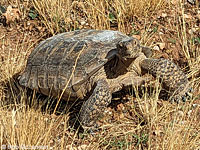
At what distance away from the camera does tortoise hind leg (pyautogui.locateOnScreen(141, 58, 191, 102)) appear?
4637mm

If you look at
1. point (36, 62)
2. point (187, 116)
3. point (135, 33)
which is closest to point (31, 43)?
point (36, 62)

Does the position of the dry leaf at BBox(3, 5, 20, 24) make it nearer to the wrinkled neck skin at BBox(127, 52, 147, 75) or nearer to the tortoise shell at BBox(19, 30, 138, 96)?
the tortoise shell at BBox(19, 30, 138, 96)

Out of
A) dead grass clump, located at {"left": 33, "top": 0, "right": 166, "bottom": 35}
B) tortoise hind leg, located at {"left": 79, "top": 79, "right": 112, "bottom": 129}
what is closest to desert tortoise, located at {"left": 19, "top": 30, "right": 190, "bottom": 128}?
tortoise hind leg, located at {"left": 79, "top": 79, "right": 112, "bottom": 129}

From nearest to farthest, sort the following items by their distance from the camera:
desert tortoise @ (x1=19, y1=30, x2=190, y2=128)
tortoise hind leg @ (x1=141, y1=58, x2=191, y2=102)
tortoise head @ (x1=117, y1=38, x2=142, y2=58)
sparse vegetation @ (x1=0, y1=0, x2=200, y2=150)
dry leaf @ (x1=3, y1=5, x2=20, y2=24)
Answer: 1. sparse vegetation @ (x1=0, y1=0, x2=200, y2=150)
2. tortoise head @ (x1=117, y1=38, x2=142, y2=58)
3. desert tortoise @ (x1=19, y1=30, x2=190, y2=128)
4. tortoise hind leg @ (x1=141, y1=58, x2=191, y2=102)
5. dry leaf @ (x1=3, y1=5, x2=20, y2=24)

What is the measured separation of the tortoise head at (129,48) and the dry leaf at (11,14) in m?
3.40

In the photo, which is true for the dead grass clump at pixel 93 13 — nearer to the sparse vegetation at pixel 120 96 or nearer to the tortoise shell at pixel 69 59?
the sparse vegetation at pixel 120 96

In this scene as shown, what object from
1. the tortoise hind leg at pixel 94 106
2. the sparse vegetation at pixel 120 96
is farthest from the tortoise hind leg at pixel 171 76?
the tortoise hind leg at pixel 94 106

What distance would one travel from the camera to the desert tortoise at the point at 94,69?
4.34m

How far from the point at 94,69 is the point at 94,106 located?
507mm

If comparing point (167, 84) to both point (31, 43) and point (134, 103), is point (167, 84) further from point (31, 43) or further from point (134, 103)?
point (31, 43)

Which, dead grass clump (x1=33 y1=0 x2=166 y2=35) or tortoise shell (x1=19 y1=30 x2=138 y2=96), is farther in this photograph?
dead grass clump (x1=33 y1=0 x2=166 y2=35)

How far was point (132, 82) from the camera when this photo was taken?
4.48 m

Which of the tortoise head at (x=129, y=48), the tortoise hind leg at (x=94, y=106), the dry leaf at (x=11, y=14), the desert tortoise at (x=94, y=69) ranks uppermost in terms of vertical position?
the dry leaf at (x=11, y=14)

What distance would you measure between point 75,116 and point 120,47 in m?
1.24
